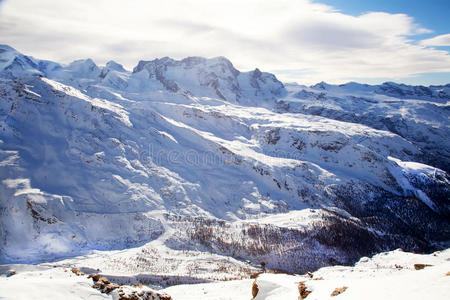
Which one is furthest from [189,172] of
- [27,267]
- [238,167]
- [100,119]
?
[27,267]

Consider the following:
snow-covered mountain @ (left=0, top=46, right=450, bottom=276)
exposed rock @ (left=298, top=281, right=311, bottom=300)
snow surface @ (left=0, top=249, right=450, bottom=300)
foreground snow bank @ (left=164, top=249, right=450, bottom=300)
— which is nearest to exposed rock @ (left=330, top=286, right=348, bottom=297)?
foreground snow bank @ (left=164, top=249, right=450, bottom=300)

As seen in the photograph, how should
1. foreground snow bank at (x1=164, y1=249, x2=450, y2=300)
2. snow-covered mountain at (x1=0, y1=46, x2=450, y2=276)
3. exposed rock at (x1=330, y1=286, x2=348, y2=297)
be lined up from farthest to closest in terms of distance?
1. snow-covered mountain at (x1=0, y1=46, x2=450, y2=276)
2. exposed rock at (x1=330, y1=286, x2=348, y2=297)
3. foreground snow bank at (x1=164, y1=249, x2=450, y2=300)

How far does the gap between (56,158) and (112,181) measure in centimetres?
2389

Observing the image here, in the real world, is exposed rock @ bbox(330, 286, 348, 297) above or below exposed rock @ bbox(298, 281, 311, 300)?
above

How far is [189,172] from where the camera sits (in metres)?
145

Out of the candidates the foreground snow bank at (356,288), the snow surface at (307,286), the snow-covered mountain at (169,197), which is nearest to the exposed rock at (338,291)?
the foreground snow bank at (356,288)

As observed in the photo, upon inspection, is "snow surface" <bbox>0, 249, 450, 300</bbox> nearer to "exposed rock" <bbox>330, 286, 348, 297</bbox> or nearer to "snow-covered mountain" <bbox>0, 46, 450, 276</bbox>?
"exposed rock" <bbox>330, 286, 348, 297</bbox>

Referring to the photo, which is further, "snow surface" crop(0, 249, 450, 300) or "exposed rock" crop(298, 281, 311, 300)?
"exposed rock" crop(298, 281, 311, 300)

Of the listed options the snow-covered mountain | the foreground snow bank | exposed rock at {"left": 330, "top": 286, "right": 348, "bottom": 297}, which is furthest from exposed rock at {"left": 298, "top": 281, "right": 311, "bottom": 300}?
the snow-covered mountain

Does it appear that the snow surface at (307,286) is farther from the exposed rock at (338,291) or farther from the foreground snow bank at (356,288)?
the exposed rock at (338,291)

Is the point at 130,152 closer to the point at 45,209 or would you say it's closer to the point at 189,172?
the point at 189,172

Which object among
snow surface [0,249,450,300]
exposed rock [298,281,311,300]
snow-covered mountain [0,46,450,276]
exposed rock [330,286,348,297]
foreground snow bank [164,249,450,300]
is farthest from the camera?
snow-covered mountain [0,46,450,276]

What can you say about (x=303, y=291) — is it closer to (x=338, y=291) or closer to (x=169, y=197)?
(x=338, y=291)

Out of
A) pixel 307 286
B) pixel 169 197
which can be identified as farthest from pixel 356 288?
pixel 169 197
